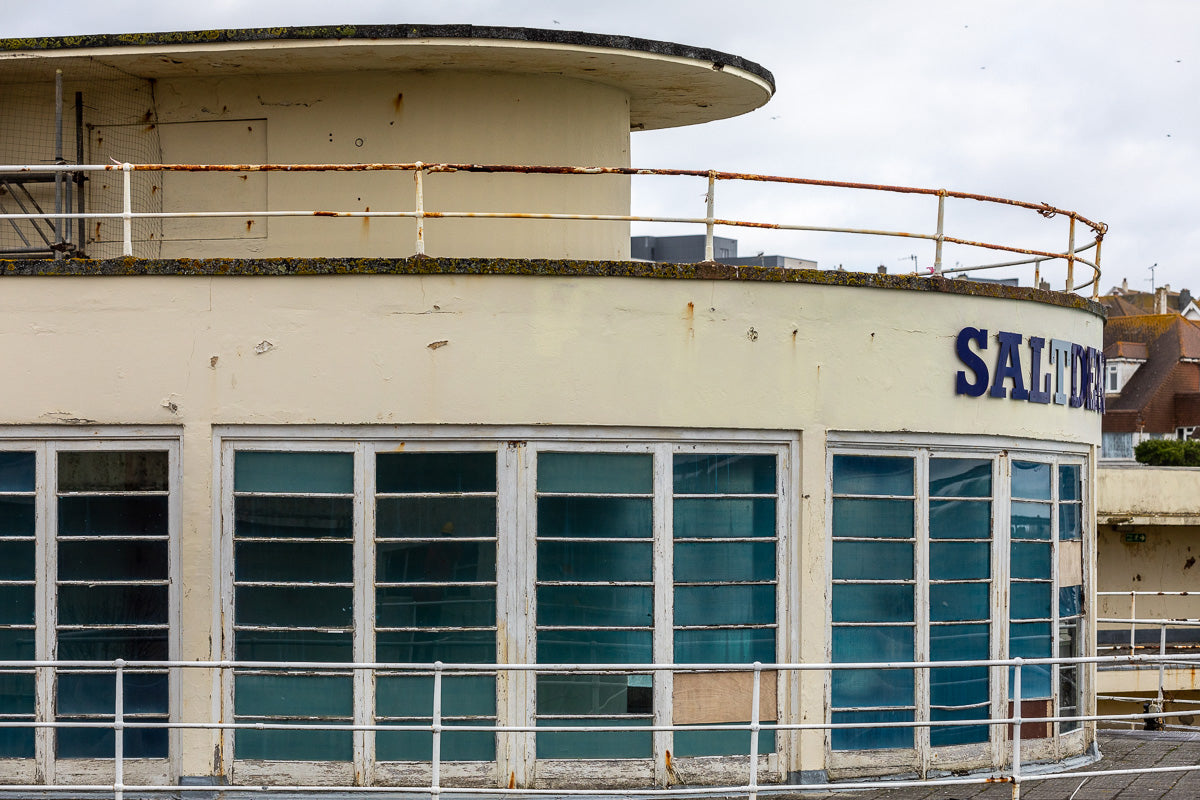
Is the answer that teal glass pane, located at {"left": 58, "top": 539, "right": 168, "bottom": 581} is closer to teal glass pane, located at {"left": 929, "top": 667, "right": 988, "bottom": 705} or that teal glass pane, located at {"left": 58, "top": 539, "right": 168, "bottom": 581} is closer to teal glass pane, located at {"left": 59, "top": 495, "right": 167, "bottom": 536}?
teal glass pane, located at {"left": 59, "top": 495, "right": 167, "bottom": 536}

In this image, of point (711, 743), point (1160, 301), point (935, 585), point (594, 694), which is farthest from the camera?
point (1160, 301)

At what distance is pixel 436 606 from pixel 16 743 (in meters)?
2.97

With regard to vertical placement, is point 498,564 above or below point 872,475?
below

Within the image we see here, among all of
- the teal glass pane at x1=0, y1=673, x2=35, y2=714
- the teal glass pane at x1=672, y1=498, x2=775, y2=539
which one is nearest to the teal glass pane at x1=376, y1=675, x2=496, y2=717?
the teal glass pane at x1=672, y1=498, x2=775, y2=539

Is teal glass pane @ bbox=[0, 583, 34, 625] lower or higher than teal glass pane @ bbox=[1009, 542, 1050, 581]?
lower

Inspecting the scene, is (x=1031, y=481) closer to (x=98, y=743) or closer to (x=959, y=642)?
(x=959, y=642)

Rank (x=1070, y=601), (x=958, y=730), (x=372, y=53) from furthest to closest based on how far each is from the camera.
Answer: (x=1070, y=601), (x=372, y=53), (x=958, y=730)

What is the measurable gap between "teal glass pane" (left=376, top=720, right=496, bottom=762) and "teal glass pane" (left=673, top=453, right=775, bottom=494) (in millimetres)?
2072

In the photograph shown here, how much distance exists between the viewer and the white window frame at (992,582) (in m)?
10.5

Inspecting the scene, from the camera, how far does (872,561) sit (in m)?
10.6

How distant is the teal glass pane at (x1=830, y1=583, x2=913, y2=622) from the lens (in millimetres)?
10492

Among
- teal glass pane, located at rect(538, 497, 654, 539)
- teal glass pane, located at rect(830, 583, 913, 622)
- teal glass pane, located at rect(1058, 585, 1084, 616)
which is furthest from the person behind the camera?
teal glass pane, located at rect(1058, 585, 1084, 616)

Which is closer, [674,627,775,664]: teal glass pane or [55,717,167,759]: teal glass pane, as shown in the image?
[55,717,167,759]: teal glass pane

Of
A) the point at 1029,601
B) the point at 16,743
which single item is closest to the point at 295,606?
the point at 16,743
